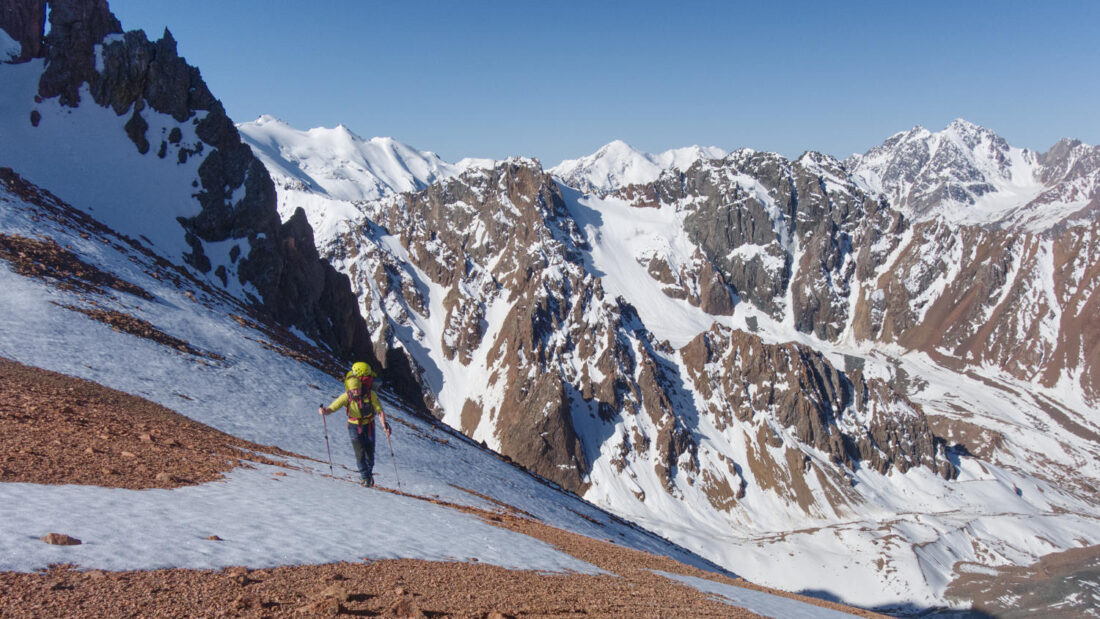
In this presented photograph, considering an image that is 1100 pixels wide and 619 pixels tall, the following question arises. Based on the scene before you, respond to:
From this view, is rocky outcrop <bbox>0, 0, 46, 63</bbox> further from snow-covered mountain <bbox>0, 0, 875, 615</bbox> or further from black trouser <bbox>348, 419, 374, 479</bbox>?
black trouser <bbox>348, 419, 374, 479</bbox>

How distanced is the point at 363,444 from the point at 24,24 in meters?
80.4

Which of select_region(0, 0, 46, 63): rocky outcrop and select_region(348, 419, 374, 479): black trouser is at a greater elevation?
select_region(0, 0, 46, 63): rocky outcrop

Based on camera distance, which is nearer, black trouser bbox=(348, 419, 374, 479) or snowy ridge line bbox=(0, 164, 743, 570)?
black trouser bbox=(348, 419, 374, 479)

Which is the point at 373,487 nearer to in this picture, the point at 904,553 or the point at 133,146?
the point at 133,146

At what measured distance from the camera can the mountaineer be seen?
18375 mm

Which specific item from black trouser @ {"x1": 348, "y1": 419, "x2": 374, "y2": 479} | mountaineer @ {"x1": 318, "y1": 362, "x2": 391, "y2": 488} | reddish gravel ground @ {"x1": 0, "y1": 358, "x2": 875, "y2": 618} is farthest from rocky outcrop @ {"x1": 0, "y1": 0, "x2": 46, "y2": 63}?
black trouser @ {"x1": 348, "y1": 419, "x2": 374, "y2": 479}

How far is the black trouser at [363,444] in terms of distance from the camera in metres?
18.7

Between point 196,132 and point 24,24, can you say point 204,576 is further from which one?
point 24,24

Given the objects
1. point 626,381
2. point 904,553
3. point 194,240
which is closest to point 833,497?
point 904,553

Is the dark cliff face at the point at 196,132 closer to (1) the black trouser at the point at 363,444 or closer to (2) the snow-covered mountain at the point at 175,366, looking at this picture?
(2) the snow-covered mountain at the point at 175,366

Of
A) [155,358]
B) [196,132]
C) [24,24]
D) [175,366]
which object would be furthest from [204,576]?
[24,24]

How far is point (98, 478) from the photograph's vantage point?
40.7 ft

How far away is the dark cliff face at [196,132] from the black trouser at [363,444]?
160 feet

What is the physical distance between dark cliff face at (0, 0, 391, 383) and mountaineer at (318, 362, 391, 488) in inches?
1927
